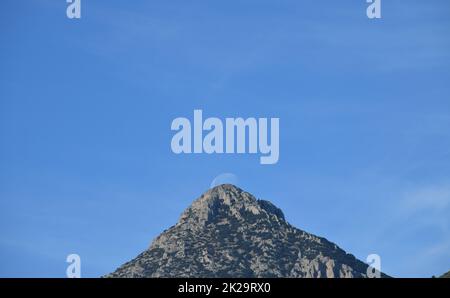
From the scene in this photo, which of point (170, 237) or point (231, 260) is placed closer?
point (231, 260)

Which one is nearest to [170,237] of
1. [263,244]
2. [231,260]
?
[263,244]

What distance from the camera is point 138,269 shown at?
143 meters

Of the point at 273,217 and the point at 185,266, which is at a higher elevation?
the point at 273,217
